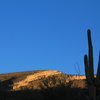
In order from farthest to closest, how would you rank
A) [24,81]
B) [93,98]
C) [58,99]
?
[24,81] < [58,99] < [93,98]

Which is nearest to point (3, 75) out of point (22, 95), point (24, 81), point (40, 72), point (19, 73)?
point (19, 73)

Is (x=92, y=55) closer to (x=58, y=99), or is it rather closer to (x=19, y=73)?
(x=58, y=99)

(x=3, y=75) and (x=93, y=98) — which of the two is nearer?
(x=93, y=98)

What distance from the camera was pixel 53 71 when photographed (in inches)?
2611

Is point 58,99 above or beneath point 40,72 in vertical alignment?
beneath

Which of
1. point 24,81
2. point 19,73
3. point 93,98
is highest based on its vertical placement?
point 19,73

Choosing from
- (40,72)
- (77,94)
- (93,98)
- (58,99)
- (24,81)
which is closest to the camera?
(93,98)

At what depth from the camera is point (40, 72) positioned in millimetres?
66125

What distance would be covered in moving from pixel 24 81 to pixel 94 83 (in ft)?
130

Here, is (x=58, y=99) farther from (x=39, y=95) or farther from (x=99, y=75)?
(x=99, y=75)

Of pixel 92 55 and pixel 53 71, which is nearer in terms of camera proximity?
pixel 92 55

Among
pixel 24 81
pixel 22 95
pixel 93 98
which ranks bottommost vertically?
pixel 93 98

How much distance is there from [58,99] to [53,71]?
44.1 metres

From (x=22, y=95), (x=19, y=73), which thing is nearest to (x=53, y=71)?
(x=19, y=73)
